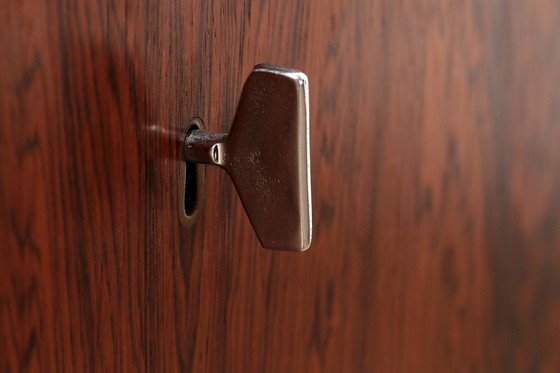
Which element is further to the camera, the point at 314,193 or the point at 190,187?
the point at 314,193

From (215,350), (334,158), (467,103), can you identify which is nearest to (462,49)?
(467,103)

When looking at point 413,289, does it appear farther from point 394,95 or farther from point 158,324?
point 158,324

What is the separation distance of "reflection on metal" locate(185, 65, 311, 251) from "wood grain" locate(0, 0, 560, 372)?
2cm

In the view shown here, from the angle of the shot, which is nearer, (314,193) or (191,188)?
(191,188)

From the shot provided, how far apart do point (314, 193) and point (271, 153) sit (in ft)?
0.47

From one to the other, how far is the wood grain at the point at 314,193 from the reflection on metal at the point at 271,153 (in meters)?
0.02

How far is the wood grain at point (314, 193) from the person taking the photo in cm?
20

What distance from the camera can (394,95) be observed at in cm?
43

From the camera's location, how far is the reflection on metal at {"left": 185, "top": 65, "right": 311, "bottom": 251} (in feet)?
0.77

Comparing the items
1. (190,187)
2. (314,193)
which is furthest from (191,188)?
(314,193)

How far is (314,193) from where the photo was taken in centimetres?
38

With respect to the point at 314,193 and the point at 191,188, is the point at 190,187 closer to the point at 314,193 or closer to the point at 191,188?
the point at 191,188

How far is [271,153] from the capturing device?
0.24 meters

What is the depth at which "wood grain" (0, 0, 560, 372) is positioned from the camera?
0.64 ft
